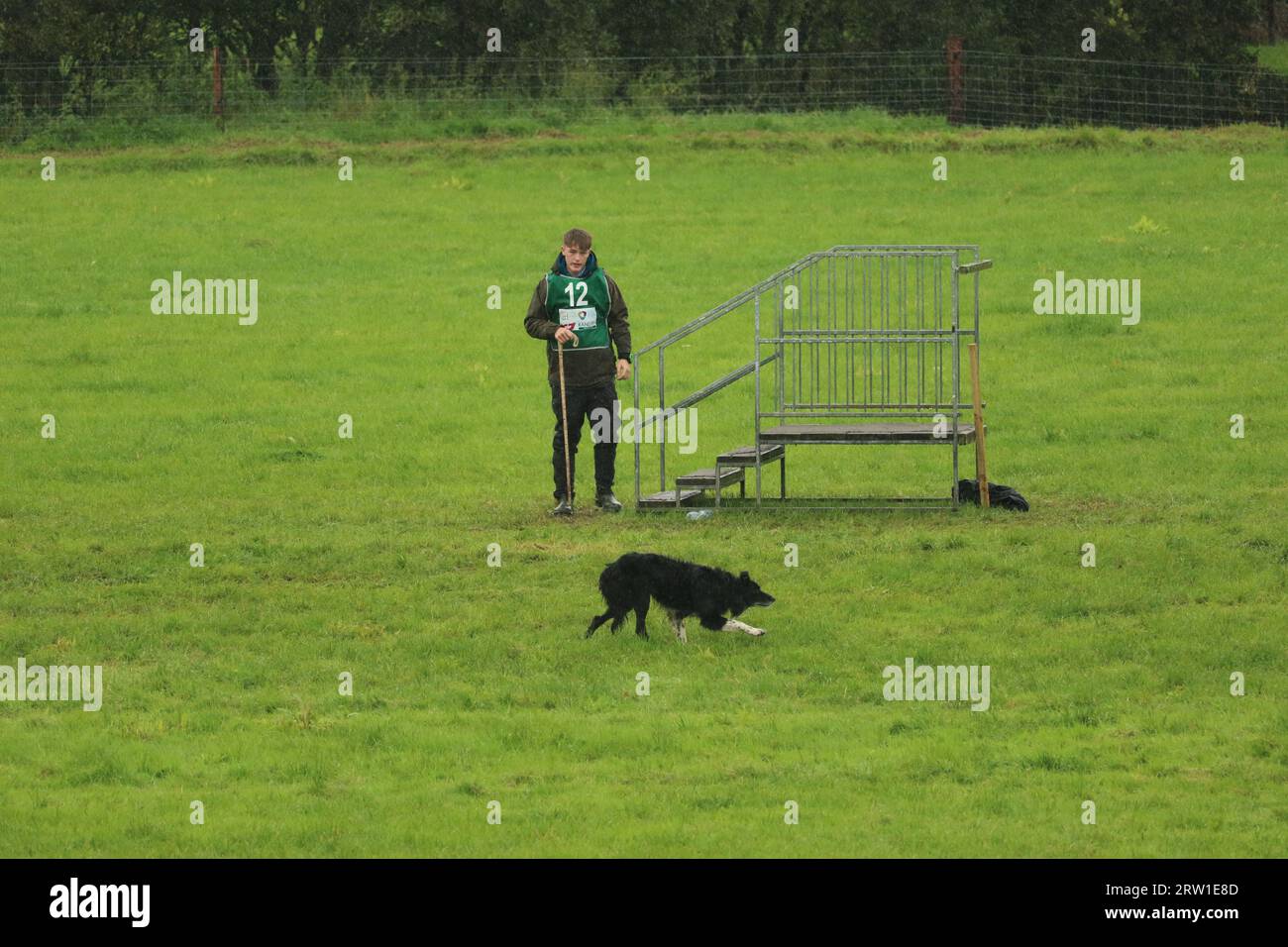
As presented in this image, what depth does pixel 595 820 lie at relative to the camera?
34.4 feet

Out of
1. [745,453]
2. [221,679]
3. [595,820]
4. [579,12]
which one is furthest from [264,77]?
[595,820]

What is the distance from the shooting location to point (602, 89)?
40.2m

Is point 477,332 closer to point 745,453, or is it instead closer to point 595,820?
point 745,453

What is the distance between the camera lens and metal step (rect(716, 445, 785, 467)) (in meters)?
18.2

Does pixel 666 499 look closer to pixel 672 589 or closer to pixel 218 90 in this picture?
pixel 672 589

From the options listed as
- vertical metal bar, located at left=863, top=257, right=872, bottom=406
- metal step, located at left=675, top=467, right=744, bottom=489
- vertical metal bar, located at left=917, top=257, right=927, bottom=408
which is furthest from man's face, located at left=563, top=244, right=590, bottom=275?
vertical metal bar, located at left=917, top=257, right=927, bottom=408

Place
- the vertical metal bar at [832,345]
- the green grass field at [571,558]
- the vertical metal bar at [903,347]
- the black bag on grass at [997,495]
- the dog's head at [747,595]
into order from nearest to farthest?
1. the green grass field at [571,558]
2. the dog's head at [747,595]
3. the black bag on grass at [997,495]
4. the vertical metal bar at [832,345]
5. the vertical metal bar at [903,347]

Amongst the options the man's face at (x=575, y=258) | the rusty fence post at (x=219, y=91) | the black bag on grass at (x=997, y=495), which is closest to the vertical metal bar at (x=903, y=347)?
the black bag on grass at (x=997, y=495)

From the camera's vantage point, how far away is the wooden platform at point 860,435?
59.1ft

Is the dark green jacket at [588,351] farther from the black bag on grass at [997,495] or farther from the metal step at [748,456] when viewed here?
the black bag on grass at [997,495]

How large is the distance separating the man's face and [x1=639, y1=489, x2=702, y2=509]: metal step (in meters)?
2.10

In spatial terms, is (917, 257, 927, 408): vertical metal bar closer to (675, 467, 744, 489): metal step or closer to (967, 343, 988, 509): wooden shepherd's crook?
(967, 343, 988, 509): wooden shepherd's crook

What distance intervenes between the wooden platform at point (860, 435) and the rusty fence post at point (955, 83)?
860 inches

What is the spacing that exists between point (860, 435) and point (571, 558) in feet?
10.4
